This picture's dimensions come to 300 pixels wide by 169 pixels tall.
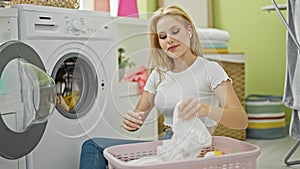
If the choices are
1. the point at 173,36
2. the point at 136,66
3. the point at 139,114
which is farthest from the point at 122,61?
the point at 173,36

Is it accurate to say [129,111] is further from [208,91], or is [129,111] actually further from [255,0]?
[255,0]

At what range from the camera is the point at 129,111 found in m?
1.47

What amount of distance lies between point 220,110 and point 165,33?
0.92ft

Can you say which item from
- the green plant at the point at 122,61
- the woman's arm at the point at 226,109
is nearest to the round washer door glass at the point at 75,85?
the green plant at the point at 122,61

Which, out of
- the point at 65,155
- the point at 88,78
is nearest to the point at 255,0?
the point at 88,78

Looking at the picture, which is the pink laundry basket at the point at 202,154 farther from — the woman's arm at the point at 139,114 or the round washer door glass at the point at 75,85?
the round washer door glass at the point at 75,85

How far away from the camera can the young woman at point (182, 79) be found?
4.37 ft

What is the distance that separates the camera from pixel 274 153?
286 centimetres

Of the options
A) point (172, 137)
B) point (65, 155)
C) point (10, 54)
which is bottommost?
point (65, 155)

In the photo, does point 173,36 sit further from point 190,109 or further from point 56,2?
point 56,2

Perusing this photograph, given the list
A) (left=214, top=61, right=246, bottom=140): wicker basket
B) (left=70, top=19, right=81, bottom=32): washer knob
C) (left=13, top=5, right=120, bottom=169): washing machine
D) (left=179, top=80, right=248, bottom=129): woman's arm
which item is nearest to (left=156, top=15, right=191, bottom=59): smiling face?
(left=179, top=80, right=248, bottom=129): woman's arm

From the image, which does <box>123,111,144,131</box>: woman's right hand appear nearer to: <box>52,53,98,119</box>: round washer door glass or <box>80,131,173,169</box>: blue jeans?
<box>80,131,173,169</box>: blue jeans

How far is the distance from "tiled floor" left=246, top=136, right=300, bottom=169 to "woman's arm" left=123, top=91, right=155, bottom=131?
126cm

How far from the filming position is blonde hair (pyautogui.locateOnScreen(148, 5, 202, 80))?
1.35 m
